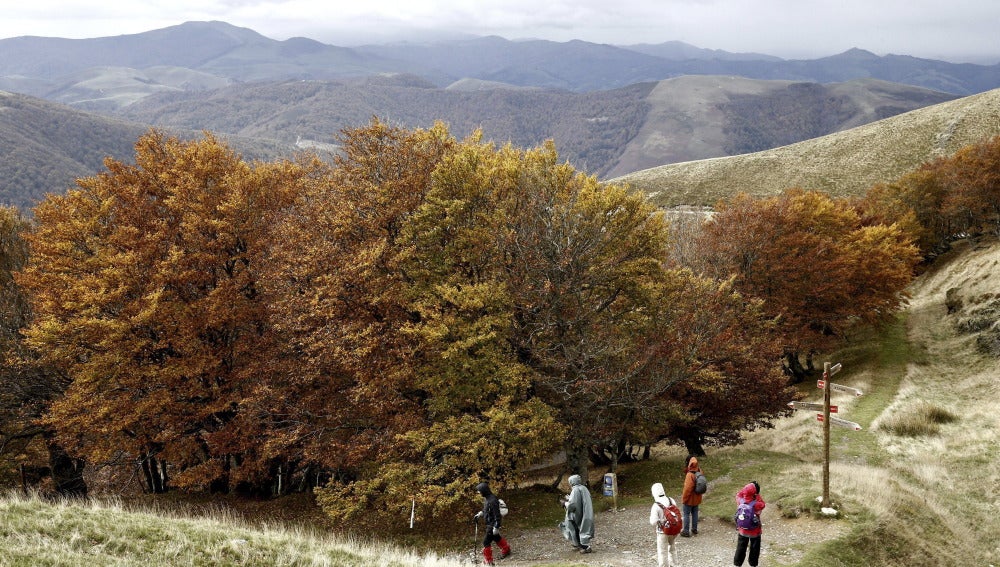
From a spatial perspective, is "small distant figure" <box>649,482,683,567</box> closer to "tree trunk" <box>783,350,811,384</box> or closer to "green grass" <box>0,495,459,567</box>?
"green grass" <box>0,495,459,567</box>

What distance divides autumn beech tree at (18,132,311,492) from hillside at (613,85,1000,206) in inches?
3619

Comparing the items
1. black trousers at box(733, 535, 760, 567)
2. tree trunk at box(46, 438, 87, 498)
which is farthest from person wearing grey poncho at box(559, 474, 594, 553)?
tree trunk at box(46, 438, 87, 498)

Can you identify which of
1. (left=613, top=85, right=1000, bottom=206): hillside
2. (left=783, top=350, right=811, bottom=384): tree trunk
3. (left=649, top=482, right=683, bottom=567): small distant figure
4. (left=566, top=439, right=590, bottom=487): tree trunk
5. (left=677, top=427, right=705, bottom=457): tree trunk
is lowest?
(left=783, top=350, right=811, bottom=384): tree trunk

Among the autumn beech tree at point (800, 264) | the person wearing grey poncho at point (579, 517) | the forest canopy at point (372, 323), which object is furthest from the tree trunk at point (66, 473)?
the autumn beech tree at point (800, 264)

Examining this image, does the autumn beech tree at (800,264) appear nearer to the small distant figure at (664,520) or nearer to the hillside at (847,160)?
the small distant figure at (664,520)

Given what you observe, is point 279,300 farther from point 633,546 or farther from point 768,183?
point 768,183

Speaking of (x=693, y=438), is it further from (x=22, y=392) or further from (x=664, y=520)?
(x=22, y=392)

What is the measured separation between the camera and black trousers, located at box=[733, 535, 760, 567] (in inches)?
588

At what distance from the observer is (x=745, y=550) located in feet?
49.1

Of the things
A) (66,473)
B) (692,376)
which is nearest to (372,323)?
(692,376)

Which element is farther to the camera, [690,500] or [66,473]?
[66,473]

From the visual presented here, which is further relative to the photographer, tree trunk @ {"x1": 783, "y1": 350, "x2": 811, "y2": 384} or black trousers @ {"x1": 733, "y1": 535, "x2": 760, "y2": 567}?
tree trunk @ {"x1": 783, "y1": 350, "x2": 811, "y2": 384}

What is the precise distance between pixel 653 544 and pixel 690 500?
2.25 meters

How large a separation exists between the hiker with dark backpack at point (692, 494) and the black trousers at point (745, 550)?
5.69 ft
